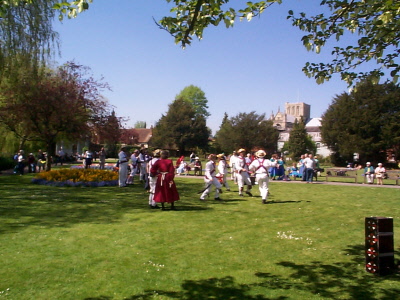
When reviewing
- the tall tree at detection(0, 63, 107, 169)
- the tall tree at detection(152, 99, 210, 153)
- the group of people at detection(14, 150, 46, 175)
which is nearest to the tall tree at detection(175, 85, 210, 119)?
the tall tree at detection(152, 99, 210, 153)

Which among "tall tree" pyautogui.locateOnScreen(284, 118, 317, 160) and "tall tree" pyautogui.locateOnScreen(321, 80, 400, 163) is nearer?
"tall tree" pyautogui.locateOnScreen(321, 80, 400, 163)

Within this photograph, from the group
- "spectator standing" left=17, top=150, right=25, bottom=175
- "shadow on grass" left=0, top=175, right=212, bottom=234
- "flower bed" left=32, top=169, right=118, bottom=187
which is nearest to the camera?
"shadow on grass" left=0, top=175, right=212, bottom=234

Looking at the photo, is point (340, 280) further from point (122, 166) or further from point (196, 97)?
point (196, 97)

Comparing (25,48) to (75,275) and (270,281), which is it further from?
(270,281)

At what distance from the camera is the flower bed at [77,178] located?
18.7m

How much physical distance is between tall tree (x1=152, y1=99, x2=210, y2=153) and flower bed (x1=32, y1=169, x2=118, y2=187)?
181 ft

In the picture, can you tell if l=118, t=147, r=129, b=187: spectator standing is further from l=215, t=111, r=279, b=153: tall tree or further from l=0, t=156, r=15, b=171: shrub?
l=215, t=111, r=279, b=153: tall tree

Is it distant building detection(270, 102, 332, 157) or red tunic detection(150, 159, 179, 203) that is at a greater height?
distant building detection(270, 102, 332, 157)

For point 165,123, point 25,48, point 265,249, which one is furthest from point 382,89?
point 265,249

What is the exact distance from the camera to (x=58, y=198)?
13945 mm

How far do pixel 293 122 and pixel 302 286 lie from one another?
135m

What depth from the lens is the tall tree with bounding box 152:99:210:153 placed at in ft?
247

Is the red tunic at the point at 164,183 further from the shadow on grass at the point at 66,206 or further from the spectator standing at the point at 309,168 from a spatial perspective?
the spectator standing at the point at 309,168

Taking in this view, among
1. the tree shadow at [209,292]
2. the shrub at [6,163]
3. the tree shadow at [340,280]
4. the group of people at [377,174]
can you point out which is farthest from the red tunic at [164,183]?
the shrub at [6,163]
